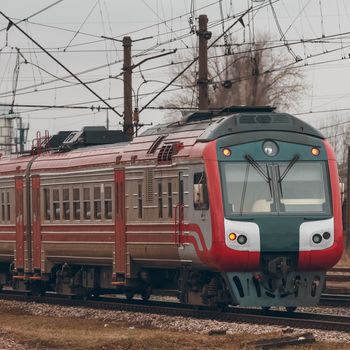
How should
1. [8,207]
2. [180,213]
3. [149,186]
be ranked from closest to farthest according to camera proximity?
1. [180,213]
2. [149,186]
3. [8,207]

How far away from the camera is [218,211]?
21.9 meters

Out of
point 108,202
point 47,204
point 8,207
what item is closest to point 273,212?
point 108,202

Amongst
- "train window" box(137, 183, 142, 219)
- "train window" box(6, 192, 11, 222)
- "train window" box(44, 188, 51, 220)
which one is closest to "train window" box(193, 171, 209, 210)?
"train window" box(137, 183, 142, 219)

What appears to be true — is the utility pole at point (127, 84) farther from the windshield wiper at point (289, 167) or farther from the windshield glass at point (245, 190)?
the windshield glass at point (245, 190)

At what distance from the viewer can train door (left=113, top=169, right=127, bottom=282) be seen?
25.7 m

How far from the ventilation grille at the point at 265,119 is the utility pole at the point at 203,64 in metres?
9.18

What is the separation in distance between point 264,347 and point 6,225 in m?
14.6

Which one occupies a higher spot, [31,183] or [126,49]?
[126,49]

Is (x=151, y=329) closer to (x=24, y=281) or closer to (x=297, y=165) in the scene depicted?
(x=297, y=165)

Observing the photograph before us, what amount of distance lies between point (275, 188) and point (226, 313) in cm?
237

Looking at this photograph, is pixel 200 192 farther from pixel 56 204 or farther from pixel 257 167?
pixel 56 204

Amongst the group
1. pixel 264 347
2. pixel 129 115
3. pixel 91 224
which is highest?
pixel 129 115

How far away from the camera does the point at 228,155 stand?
73.4 ft

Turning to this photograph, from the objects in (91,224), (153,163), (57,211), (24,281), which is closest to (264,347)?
(153,163)
